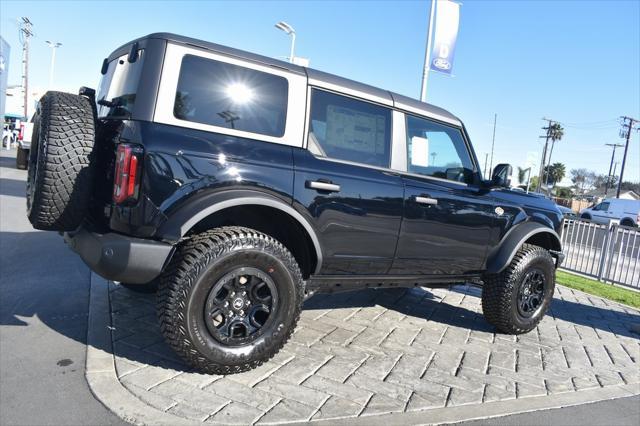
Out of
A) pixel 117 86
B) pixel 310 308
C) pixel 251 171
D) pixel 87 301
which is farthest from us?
pixel 310 308

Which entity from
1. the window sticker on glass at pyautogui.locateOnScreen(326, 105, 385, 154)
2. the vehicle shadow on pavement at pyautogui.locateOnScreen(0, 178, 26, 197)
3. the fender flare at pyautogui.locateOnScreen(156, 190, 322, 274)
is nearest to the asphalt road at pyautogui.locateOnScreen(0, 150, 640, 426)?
the fender flare at pyautogui.locateOnScreen(156, 190, 322, 274)

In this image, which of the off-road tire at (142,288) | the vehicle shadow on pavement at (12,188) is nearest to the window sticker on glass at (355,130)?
the off-road tire at (142,288)

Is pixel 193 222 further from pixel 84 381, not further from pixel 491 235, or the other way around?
pixel 491 235

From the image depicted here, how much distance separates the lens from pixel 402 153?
3.99m

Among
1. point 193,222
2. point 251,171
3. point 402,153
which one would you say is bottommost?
point 193,222

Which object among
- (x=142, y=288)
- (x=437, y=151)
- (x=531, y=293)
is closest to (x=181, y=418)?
(x=142, y=288)

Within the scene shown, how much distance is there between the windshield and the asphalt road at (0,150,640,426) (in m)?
1.72

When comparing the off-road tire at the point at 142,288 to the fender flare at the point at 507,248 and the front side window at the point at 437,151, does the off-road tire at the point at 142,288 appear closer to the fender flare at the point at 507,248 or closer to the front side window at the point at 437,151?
the front side window at the point at 437,151

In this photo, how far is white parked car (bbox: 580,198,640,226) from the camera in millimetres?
30812

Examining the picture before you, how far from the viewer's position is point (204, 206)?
9.53 feet

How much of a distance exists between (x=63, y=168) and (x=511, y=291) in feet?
13.1

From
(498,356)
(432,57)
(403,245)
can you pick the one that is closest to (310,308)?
(403,245)

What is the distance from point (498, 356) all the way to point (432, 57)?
26.9 ft

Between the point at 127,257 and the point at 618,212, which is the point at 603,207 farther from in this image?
the point at 127,257
